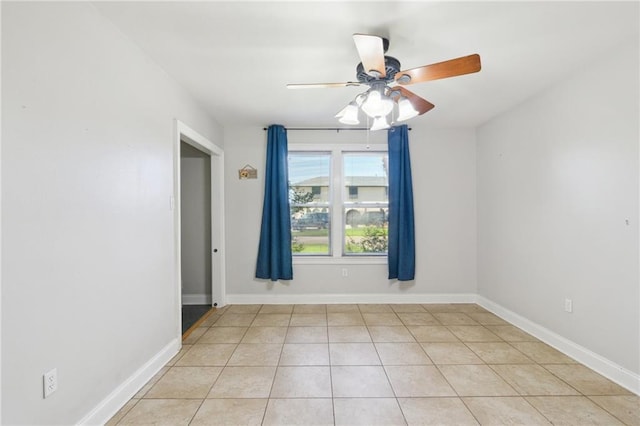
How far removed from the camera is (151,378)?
2.25m

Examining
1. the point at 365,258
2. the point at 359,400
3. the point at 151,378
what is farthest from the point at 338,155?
the point at 151,378

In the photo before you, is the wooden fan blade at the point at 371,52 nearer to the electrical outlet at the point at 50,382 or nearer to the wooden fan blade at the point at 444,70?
the wooden fan blade at the point at 444,70

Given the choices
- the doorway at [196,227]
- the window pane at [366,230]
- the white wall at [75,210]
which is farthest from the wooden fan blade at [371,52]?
the doorway at [196,227]

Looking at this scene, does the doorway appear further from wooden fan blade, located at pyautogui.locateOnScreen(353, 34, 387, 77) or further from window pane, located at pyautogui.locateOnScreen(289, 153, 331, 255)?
wooden fan blade, located at pyautogui.locateOnScreen(353, 34, 387, 77)

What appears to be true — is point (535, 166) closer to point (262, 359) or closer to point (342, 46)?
point (342, 46)

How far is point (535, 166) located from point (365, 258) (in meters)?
2.28

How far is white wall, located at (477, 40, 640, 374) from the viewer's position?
2080 millimetres

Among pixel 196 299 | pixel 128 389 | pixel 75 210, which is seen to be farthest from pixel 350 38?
pixel 196 299

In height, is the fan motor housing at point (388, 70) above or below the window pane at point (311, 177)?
above

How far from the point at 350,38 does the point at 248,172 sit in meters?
2.49

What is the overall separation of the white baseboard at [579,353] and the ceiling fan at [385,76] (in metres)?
2.48

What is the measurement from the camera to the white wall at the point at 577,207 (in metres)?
2.08

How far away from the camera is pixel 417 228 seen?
4.09 metres

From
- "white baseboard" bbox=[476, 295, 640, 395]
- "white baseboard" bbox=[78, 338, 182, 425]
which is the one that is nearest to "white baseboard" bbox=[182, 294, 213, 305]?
"white baseboard" bbox=[78, 338, 182, 425]
